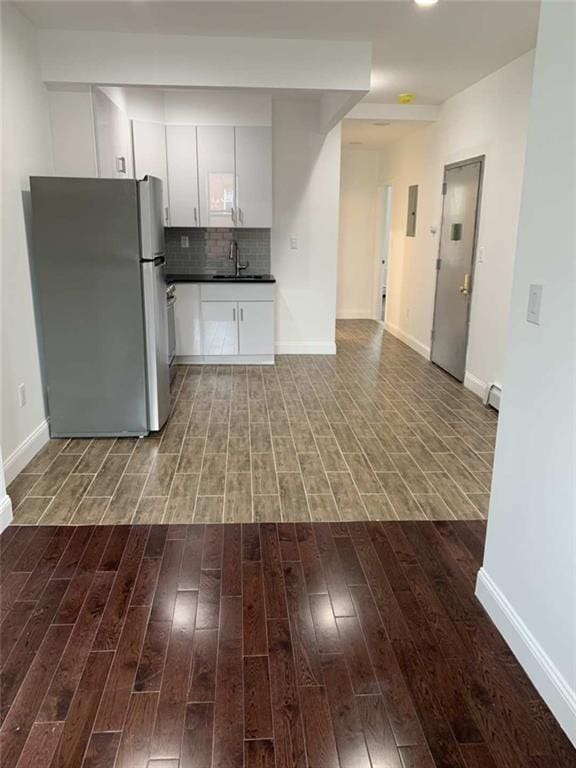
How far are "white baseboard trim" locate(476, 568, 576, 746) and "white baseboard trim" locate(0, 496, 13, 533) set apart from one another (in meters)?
2.25

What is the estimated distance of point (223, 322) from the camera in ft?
20.0

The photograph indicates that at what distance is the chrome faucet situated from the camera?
649 centimetres

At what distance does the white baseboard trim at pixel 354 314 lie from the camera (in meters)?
9.41

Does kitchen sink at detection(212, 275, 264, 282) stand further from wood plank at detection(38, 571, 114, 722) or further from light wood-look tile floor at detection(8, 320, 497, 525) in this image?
wood plank at detection(38, 571, 114, 722)

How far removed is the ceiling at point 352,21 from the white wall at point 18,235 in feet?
0.99

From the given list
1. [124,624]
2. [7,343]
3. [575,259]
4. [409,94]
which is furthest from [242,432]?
[409,94]

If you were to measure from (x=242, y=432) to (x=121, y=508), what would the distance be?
1.32 meters

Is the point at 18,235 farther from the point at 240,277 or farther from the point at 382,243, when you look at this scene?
the point at 382,243

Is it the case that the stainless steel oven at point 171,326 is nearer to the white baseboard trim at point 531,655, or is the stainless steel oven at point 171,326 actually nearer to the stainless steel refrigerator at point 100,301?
the stainless steel refrigerator at point 100,301

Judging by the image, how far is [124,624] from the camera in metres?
2.16

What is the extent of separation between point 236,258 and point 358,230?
3.26 meters

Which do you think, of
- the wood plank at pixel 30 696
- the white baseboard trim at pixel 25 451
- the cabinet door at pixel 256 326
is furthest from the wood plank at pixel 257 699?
the cabinet door at pixel 256 326

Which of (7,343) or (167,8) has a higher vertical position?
(167,8)

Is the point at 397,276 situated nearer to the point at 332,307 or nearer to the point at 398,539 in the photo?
the point at 332,307
